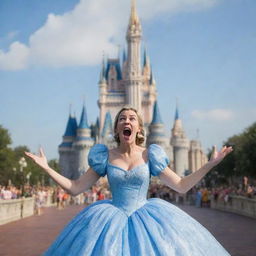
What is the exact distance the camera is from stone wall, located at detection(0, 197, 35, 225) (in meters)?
13.3

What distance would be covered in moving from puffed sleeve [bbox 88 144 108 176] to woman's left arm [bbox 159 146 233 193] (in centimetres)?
43

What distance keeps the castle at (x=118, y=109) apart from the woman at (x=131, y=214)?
6420 centimetres

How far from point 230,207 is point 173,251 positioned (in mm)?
17557

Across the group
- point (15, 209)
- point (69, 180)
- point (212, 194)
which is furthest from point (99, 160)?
point (212, 194)

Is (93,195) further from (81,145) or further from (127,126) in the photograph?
(81,145)

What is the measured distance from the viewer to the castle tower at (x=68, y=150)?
247ft

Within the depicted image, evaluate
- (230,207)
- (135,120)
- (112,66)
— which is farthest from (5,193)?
(112,66)

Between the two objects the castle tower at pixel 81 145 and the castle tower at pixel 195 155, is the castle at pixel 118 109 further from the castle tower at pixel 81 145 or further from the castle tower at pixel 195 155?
the castle tower at pixel 195 155

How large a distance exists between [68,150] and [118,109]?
1082 cm

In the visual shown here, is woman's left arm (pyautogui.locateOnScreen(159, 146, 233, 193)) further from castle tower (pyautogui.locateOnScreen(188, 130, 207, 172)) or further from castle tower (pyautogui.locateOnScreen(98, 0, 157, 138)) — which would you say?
castle tower (pyautogui.locateOnScreen(188, 130, 207, 172))

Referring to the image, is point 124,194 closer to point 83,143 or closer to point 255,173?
point 255,173

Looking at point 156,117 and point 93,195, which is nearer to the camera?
point 93,195

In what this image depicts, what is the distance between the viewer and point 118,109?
7656cm

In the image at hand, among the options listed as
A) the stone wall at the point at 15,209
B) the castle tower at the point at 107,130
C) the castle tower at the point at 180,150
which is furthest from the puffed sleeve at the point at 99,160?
the castle tower at the point at 180,150
